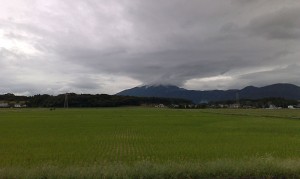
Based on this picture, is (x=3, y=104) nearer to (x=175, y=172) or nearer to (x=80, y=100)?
(x=80, y=100)

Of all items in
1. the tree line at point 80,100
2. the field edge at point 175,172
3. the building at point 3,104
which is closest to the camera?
the field edge at point 175,172

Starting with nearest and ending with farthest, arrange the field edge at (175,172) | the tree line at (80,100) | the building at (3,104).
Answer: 1. the field edge at (175,172)
2. the tree line at (80,100)
3. the building at (3,104)

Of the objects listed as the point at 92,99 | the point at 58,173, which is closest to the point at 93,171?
the point at 58,173

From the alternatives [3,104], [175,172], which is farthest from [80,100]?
[175,172]

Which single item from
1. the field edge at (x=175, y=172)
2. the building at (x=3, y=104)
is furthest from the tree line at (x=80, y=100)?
the field edge at (x=175, y=172)

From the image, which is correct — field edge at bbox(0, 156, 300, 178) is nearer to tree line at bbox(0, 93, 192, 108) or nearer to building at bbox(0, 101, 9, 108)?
tree line at bbox(0, 93, 192, 108)

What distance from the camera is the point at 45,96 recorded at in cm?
17475

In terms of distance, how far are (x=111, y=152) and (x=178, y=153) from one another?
12.3 feet

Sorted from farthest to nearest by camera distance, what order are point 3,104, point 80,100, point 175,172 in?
1. point 3,104
2. point 80,100
3. point 175,172

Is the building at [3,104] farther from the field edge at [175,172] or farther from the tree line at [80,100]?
the field edge at [175,172]

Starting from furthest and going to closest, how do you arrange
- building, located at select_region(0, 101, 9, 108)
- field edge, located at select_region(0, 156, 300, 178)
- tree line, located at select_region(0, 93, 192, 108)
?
building, located at select_region(0, 101, 9, 108), tree line, located at select_region(0, 93, 192, 108), field edge, located at select_region(0, 156, 300, 178)

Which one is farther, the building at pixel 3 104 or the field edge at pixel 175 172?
the building at pixel 3 104

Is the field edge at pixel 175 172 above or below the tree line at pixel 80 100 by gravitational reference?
below

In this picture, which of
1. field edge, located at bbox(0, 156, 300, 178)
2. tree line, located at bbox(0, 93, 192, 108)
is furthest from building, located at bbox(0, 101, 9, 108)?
field edge, located at bbox(0, 156, 300, 178)
